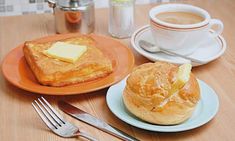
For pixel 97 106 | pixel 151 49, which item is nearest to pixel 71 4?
pixel 151 49

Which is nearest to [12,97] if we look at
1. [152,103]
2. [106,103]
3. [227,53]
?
[106,103]

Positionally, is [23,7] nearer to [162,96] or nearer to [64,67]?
[64,67]

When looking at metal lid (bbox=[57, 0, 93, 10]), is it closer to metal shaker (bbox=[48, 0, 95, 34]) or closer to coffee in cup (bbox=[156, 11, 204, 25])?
metal shaker (bbox=[48, 0, 95, 34])

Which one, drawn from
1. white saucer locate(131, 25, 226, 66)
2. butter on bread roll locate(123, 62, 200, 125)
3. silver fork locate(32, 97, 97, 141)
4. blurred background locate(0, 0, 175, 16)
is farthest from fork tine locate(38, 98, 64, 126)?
blurred background locate(0, 0, 175, 16)

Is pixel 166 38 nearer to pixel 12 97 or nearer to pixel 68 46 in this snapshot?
pixel 68 46

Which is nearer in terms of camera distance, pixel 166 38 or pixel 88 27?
pixel 166 38

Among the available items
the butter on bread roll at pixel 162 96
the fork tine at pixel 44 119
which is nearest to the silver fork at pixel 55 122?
the fork tine at pixel 44 119

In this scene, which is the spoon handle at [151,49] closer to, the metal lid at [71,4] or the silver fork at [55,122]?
the metal lid at [71,4]
